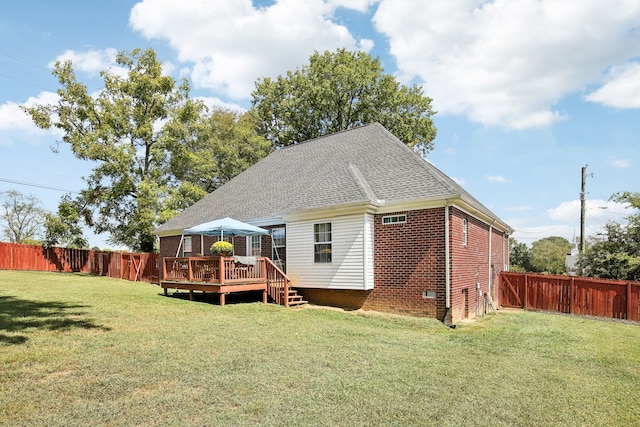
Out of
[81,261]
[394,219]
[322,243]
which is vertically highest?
[394,219]

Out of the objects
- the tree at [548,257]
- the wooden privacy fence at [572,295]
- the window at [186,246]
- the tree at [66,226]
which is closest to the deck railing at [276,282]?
the window at [186,246]

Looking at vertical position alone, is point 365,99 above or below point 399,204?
above

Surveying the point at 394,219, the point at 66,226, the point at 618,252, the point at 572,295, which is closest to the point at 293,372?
the point at 394,219

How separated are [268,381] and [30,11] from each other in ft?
49.0

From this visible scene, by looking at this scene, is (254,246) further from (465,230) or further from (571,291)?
(571,291)

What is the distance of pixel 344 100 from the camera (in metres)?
32.1

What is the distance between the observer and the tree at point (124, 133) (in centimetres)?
2552

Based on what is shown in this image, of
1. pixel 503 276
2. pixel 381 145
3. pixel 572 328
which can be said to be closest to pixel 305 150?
pixel 381 145

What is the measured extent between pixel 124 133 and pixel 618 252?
29.1 m

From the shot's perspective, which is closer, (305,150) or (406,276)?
(406,276)

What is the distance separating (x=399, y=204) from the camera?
12141 mm

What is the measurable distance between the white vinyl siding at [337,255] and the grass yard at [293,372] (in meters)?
2.31

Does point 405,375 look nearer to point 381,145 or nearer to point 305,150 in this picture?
point 381,145

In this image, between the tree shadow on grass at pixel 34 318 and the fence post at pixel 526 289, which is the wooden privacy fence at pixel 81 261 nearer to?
the tree shadow on grass at pixel 34 318
